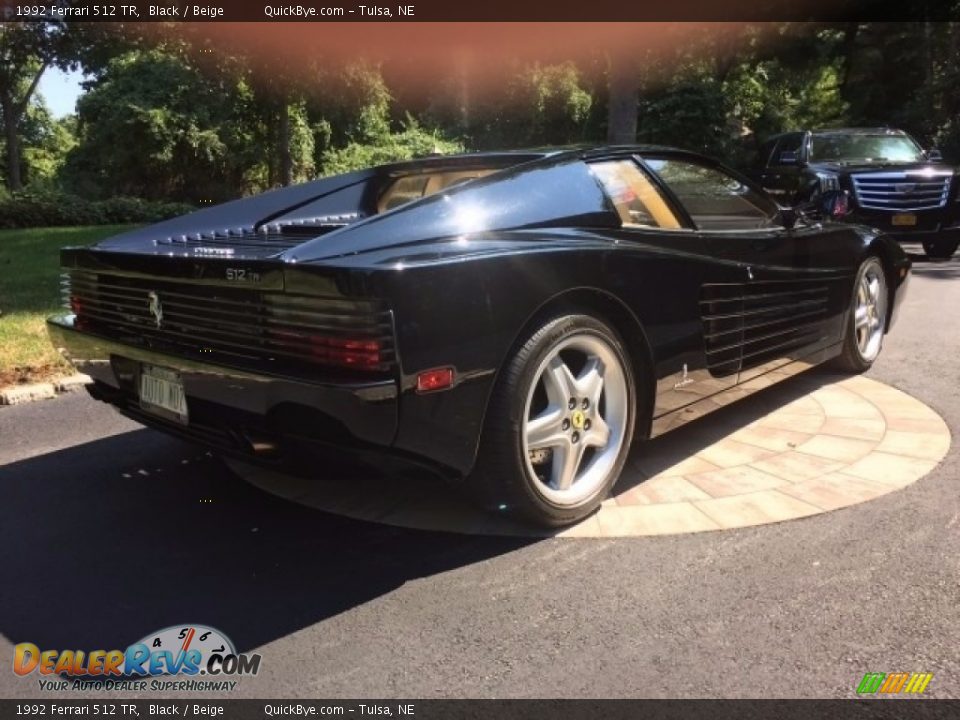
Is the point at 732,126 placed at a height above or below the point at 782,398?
above

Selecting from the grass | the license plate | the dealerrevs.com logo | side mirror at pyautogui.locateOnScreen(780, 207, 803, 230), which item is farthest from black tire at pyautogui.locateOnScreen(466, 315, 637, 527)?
the grass

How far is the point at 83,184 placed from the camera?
928 inches

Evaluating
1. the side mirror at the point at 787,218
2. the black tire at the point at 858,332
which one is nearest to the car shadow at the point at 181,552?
the side mirror at the point at 787,218

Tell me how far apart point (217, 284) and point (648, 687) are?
5.70 ft

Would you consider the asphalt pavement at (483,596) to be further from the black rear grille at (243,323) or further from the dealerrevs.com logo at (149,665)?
the black rear grille at (243,323)

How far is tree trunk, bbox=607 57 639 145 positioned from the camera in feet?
42.5

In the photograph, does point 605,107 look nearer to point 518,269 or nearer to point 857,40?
point 857,40

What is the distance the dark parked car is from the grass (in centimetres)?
212

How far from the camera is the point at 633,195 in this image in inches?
129

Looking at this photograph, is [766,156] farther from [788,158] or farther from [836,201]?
[836,201]

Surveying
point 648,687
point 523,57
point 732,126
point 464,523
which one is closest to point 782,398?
point 464,523

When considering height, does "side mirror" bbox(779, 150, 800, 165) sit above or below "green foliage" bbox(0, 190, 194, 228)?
above

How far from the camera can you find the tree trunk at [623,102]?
13.0 metres

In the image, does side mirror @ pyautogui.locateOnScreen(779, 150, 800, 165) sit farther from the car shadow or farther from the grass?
the grass
